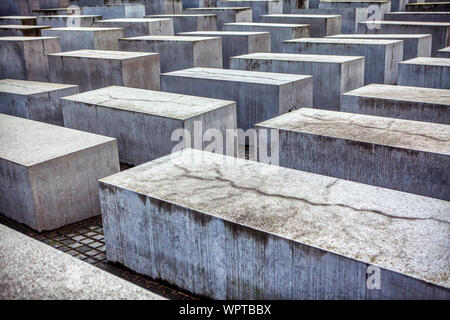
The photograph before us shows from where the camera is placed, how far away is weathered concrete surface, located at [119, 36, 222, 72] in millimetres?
8906

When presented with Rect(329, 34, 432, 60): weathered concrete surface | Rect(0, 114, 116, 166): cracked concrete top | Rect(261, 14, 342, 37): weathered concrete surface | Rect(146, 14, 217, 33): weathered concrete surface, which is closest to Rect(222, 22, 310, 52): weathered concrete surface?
Rect(261, 14, 342, 37): weathered concrete surface

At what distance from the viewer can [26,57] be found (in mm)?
9016

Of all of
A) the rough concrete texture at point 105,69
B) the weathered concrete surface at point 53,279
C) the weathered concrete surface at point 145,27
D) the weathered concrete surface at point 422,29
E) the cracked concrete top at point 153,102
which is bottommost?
the weathered concrete surface at point 53,279

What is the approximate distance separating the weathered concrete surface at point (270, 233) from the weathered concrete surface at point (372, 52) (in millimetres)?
5654

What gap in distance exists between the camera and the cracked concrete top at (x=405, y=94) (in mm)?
5738

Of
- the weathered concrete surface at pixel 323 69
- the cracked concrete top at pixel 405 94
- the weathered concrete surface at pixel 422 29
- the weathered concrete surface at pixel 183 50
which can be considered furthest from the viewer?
the weathered concrete surface at pixel 422 29

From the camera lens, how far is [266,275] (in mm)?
2812

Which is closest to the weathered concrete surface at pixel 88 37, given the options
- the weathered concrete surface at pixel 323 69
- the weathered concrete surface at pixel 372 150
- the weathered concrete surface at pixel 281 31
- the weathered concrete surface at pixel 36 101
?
the weathered concrete surface at pixel 36 101

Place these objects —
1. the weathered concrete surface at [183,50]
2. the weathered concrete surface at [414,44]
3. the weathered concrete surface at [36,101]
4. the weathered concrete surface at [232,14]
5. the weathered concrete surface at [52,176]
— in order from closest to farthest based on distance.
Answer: the weathered concrete surface at [52,176]
the weathered concrete surface at [36,101]
the weathered concrete surface at [183,50]
the weathered concrete surface at [414,44]
the weathered concrete surface at [232,14]

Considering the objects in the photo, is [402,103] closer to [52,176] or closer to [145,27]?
[52,176]

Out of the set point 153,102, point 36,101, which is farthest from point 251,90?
point 36,101

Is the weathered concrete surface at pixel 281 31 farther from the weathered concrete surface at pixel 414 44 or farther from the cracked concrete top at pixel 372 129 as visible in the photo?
the cracked concrete top at pixel 372 129

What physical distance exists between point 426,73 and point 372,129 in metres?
3.20
